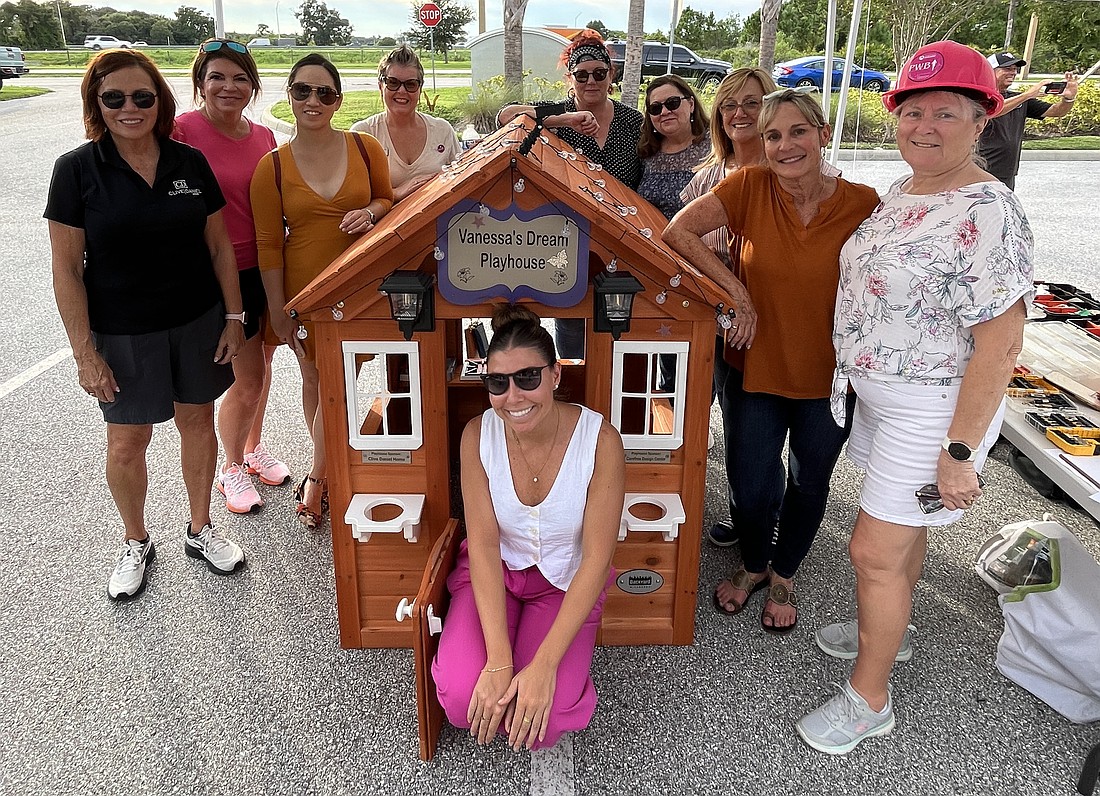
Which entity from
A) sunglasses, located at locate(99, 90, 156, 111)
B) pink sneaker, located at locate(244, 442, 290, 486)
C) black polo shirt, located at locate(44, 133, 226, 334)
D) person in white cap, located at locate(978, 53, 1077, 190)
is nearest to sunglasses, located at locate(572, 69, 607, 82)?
black polo shirt, located at locate(44, 133, 226, 334)

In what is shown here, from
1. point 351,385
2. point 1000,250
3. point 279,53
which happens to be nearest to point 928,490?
point 1000,250

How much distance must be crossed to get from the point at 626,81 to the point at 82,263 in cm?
1176

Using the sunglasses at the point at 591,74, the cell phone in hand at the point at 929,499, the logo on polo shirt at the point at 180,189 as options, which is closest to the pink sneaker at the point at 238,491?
the logo on polo shirt at the point at 180,189

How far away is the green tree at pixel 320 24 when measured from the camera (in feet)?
158

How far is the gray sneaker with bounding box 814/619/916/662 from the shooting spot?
320 centimetres

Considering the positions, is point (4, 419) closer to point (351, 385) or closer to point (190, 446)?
point (190, 446)

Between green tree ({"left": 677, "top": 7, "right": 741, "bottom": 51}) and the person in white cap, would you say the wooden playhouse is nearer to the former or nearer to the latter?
the person in white cap

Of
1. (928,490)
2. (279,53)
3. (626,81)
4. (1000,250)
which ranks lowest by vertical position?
(928,490)

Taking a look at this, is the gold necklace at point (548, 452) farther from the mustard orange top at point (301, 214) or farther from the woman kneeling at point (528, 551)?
the mustard orange top at point (301, 214)

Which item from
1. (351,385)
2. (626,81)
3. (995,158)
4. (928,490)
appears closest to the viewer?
(928,490)

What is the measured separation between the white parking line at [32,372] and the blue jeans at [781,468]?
5.32 metres

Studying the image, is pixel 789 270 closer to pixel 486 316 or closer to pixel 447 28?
pixel 486 316

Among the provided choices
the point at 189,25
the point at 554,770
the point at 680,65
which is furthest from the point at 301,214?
the point at 189,25

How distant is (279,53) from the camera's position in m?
43.1
